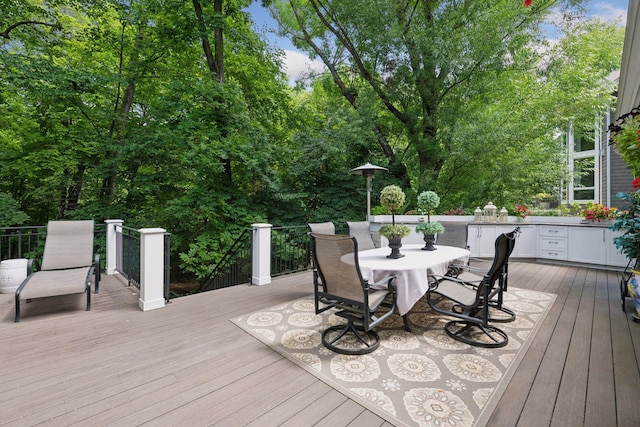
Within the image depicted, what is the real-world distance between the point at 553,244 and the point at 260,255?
637 cm

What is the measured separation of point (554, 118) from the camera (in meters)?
→ 8.11

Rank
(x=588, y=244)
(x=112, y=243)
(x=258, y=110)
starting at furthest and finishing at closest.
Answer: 1. (x=258, y=110)
2. (x=588, y=244)
3. (x=112, y=243)

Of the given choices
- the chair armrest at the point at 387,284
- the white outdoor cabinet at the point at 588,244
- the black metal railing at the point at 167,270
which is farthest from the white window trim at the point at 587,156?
the black metal railing at the point at 167,270

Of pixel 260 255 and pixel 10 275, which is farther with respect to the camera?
pixel 260 255

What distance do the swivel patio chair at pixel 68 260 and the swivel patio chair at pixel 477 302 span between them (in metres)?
4.02

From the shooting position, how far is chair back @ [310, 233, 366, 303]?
2.33 m

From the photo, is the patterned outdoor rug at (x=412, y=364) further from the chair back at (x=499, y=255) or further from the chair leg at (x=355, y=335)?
the chair back at (x=499, y=255)

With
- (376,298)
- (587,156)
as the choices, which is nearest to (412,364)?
(376,298)

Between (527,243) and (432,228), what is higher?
(432,228)

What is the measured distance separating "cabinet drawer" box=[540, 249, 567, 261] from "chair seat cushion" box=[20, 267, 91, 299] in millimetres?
8438

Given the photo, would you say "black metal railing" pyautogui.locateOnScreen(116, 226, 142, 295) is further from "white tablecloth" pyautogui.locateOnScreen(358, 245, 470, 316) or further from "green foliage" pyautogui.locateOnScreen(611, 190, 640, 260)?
"green foliage" pyautogui.locateOnScreen(611, 190, 640, 260)

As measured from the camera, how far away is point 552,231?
6395 mm

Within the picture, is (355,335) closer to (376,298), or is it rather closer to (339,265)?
(376,298)

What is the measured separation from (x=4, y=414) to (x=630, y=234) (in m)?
6.35
